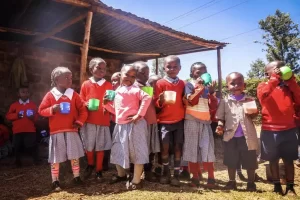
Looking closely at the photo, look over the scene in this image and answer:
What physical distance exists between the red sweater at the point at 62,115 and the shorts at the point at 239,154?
6.30 ft

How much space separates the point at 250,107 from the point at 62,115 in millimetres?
2370

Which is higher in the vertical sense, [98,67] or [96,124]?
[98,67]

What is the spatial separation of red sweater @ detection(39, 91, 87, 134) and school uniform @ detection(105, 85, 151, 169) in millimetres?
512

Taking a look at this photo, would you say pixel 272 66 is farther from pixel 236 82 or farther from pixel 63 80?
pixel 63 80

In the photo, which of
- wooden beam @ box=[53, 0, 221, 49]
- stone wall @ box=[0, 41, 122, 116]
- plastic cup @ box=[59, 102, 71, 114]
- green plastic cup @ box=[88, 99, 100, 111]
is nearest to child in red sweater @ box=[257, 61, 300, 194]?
green plastic cup @ box=[88, 99, 100, 111]

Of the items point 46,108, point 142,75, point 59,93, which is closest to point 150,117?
point 142,75

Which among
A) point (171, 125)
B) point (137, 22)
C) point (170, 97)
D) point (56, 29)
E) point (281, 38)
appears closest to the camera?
point (170, 97)

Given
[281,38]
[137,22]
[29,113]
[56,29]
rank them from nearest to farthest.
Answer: [29,113], [137,22], [56,29], [281,38]

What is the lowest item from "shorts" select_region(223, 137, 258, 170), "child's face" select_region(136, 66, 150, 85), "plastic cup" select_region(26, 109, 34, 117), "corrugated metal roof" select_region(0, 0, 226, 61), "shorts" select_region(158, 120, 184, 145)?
"shorts" select_region(223, 137, 258, 170)

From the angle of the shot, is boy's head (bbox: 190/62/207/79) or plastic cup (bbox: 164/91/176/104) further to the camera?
boy's head (bbox: 190/62/207/79)

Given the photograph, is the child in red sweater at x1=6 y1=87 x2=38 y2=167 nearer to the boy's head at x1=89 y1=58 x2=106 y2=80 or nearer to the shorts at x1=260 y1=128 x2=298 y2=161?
the boy's head at x1=89 y1=58 x2=106 y2=80

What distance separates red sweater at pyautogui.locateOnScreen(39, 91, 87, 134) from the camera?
318 centimetres

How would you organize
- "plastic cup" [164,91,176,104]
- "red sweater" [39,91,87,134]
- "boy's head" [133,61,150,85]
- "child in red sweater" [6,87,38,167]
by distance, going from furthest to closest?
"child in red sweater" [6,87,38,167], "boy's head" [133,61,150,85], "red sweater" [39,91,87,134], "plastic cup" [164,91,176,104]

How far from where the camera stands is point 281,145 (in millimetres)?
3084
